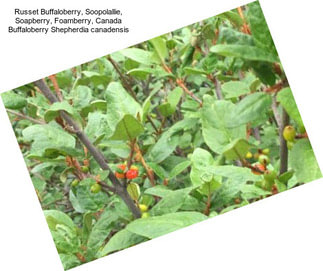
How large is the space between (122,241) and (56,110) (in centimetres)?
32

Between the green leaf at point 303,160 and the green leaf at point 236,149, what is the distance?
0.09m

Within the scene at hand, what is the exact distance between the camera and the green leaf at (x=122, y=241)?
3.06 ft

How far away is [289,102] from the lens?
0.76 m

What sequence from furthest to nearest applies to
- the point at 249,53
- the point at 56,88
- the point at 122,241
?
the point at 56,88 < the point at 122,241 < the point at 249,53

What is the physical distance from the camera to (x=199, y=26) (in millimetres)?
1126

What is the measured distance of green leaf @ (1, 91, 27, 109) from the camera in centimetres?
113

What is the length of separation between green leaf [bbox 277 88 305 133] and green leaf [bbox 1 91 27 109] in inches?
25.5

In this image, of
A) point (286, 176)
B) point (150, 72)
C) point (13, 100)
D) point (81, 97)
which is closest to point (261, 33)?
point (286, 176)

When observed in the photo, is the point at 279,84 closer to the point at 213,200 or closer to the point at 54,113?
the point at 213,200

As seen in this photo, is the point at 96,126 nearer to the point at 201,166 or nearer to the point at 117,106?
the point at 117,106

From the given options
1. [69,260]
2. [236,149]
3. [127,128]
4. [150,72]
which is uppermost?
[150,72]

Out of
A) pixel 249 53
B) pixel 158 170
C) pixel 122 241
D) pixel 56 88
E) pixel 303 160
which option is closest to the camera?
pixel 249 53

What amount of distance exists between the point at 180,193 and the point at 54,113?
331 millimetres

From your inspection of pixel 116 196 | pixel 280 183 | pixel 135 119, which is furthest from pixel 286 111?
pixel 116 196
